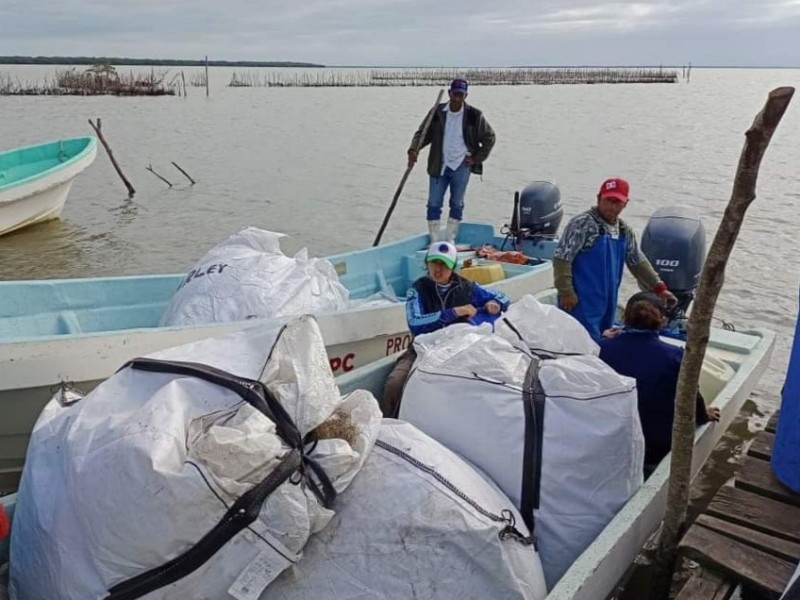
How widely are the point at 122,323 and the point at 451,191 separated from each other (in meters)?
3.67

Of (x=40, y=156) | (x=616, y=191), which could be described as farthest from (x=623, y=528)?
(x=40, y=156)

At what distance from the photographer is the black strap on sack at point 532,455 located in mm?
2766

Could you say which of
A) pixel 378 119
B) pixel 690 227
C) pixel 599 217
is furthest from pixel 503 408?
pixel 378 119

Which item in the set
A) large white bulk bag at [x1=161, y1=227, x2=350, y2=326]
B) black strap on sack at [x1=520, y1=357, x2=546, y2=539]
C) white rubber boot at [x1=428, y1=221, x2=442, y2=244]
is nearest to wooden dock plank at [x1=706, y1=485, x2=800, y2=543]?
black strap on sack at [x1=520, y1=357, x2=546, y2=539]

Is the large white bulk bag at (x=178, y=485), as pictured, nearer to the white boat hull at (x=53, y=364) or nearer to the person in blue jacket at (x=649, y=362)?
the person in blue jacket at (x=649, y=362)

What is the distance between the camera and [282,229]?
1336 cm

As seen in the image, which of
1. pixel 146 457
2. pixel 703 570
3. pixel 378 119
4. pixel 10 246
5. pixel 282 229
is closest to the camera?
pixel 146 457

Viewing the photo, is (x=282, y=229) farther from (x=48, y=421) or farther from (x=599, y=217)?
(x=48, y=421)

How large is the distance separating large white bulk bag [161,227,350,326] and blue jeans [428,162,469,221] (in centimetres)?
279

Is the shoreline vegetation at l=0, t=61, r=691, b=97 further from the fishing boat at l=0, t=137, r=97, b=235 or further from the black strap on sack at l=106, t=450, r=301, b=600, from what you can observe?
the black strap on sack at l=106, t=450, r=301, b=600

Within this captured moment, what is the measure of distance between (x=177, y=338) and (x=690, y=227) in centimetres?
372

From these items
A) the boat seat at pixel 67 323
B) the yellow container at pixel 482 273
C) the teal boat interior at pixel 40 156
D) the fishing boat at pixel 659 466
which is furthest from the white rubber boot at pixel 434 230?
the teal boat interior at pixel 40 156

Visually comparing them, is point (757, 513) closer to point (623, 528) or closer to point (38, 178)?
point (623, 528)

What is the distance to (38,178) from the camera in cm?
1098
